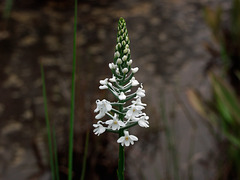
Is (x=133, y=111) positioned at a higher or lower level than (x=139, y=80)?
lower

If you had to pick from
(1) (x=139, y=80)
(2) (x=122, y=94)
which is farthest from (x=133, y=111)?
(1) (x=139, y=80)

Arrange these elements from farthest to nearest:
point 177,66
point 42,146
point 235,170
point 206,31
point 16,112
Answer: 1. point 206,31
2. point 177,66
3. point 16,112
4. point 42,146
5. point 235,170

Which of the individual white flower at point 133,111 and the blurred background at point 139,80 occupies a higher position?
the blurred background at point 139,80

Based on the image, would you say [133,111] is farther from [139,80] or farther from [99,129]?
[139,80]

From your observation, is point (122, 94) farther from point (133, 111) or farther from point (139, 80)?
point (139, 80)

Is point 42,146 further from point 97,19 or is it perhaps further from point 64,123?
point 97,19

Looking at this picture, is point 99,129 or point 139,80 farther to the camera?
point 139,80

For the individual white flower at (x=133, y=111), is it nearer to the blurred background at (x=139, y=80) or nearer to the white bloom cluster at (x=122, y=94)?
the white bloom cluster at (x=122, y=94)

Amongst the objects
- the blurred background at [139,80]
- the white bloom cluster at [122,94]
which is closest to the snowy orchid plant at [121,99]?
the white bloom cluster at [122,94]

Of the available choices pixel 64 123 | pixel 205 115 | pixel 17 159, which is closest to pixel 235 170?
pixel 205 115
